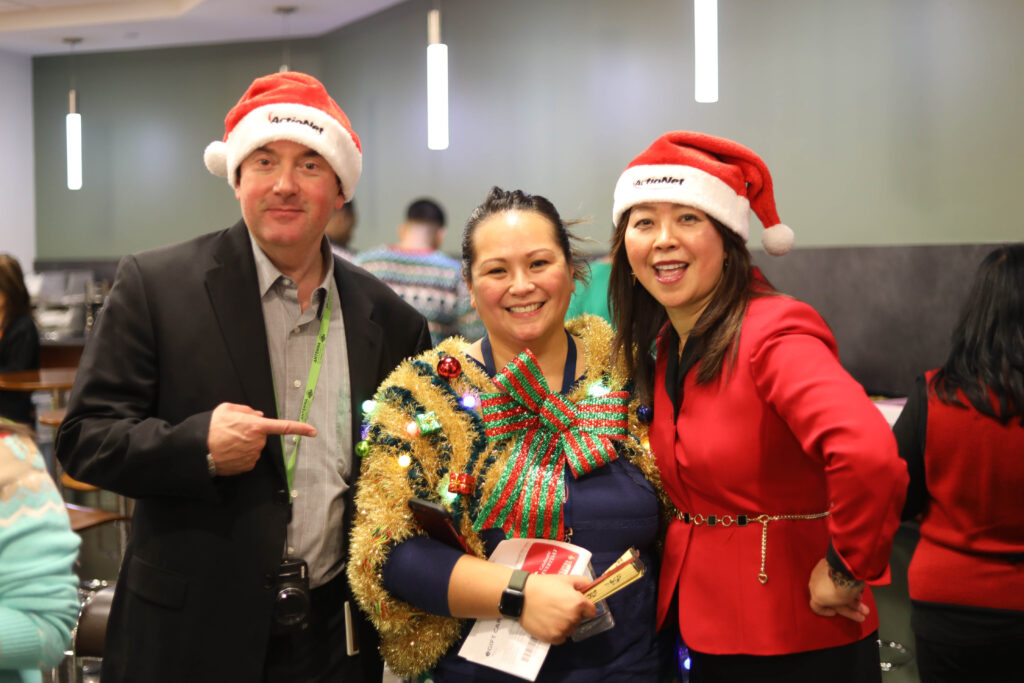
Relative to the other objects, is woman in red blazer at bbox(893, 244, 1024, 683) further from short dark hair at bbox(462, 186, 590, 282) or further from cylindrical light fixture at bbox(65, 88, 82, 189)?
cylindrical light fixture at bbox(65, 88, 82, 189)

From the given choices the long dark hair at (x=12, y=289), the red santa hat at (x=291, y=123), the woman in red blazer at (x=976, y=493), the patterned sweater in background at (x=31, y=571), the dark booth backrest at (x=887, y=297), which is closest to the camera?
the patterned sweater in background at (x=31, y=571)

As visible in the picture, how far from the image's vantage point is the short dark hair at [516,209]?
1835 mm

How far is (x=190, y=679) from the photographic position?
175cm

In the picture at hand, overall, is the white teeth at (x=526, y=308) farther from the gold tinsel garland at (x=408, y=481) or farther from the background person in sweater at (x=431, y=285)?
the background person in sweater at (x=431, y=285)

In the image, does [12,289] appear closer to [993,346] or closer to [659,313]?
[659,313]

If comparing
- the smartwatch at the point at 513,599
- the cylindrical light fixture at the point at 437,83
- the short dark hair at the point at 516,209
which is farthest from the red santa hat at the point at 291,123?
the cylindrical light fixture at the point at 437,83

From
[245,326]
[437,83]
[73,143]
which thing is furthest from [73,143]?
[245,326]

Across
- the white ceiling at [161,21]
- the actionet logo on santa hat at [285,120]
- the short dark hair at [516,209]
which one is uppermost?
the white ceiling at [161,21]

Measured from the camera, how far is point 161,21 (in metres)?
8.55

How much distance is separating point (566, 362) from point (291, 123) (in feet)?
2.49

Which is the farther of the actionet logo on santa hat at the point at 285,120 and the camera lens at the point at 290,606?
the actionet logo on santa hat at the point at 285,120

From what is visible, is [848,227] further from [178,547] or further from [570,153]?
[178,547]

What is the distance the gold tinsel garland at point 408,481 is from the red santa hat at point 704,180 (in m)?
0.40

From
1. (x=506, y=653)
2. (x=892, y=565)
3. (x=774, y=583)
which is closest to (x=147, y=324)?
(x=506, y=653)
